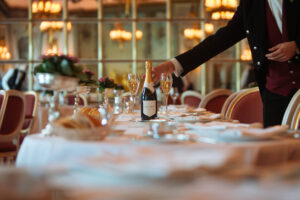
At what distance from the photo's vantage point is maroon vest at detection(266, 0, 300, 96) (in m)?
2.30

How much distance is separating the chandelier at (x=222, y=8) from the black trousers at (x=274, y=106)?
5.85m

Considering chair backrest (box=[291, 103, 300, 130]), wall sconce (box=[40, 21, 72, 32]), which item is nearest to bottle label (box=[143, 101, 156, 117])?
chair backrest (box=[291, 103, 300, 130])

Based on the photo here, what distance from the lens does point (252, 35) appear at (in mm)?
2439

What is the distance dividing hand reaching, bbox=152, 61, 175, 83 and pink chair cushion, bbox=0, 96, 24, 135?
1700mm

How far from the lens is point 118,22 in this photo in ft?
26.6

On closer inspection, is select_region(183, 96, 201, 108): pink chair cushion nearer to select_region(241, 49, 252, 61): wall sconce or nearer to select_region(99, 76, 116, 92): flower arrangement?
select_region(241, 49, 252, 61): wall sconce

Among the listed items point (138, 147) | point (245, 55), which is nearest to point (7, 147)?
point (138, 147)

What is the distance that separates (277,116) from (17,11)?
678 centimetres

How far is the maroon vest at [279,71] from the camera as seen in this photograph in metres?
2.30

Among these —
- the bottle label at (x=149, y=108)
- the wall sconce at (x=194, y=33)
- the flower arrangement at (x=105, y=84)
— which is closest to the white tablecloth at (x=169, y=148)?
the bottle label at (x=149, y=108)

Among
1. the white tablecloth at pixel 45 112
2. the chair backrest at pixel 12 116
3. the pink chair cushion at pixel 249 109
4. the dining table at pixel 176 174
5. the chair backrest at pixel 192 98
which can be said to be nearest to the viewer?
the dining table at pixel 176 174

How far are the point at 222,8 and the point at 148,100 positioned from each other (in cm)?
600

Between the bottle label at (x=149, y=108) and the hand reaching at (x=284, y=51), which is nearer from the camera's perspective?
the hand reaching at (x=284, y=51)

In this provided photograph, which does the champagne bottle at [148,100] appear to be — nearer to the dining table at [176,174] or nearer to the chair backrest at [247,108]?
the chair backrest at [247,108]
